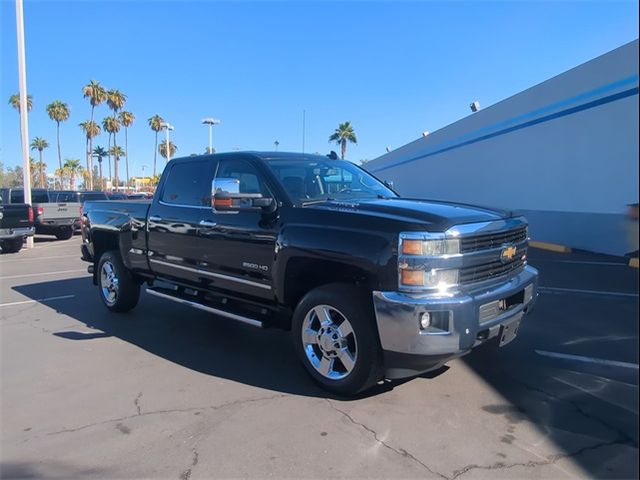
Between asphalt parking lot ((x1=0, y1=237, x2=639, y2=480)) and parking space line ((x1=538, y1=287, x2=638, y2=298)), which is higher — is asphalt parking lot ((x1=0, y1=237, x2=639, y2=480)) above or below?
below

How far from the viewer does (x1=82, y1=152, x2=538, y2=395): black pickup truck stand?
3.56m

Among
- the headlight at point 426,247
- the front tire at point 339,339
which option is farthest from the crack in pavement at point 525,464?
the headlight at point 426,247

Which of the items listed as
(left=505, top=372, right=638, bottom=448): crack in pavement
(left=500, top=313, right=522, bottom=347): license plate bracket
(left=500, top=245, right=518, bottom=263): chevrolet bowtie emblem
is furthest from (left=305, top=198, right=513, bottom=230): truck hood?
(left=505, top=372, right=638, bottom=448): crack in pavement

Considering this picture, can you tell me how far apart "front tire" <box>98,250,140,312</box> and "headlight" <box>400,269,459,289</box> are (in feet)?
14.8

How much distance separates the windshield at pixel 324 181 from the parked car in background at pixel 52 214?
15.1 m

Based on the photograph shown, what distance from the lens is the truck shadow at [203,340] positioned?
455cm

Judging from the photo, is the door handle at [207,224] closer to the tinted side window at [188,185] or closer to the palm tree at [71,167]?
the tinted side window at [188,185]

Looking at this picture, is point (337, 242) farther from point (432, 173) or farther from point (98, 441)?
point (432, 173)

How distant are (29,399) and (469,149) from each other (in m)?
17.2

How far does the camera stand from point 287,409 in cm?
388

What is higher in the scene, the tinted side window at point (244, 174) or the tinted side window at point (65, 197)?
the tinted side window at point (244, 174)

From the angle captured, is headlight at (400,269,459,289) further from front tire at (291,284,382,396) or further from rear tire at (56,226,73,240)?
rear tire at (56,226,73,240)

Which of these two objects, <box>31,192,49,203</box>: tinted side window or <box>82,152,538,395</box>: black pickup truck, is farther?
<box>31,192,49,203</box>: tinted side window

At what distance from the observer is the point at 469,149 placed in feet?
61.2
